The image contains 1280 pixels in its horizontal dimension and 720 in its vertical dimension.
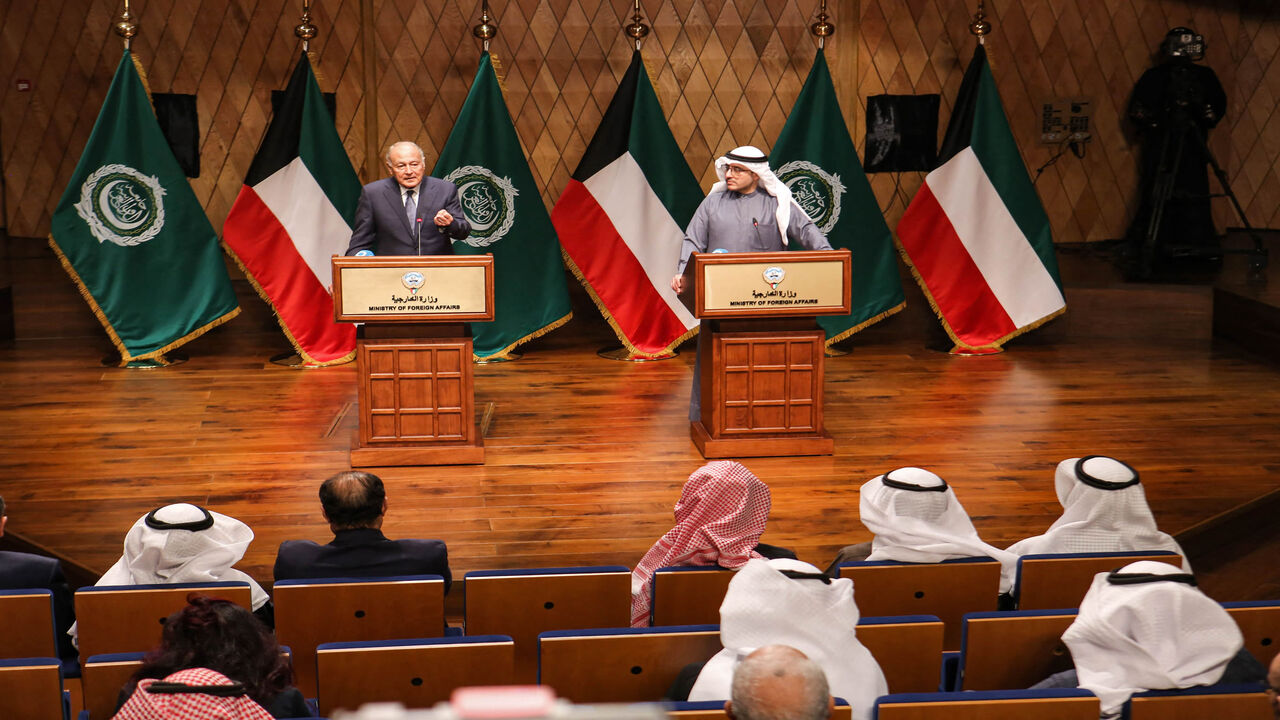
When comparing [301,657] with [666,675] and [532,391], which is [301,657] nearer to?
[666,675]

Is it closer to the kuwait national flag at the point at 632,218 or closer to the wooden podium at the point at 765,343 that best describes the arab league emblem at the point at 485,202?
the kuwait national flag at the point at 632,218

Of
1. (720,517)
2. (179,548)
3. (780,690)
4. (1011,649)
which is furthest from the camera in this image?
(720,517)

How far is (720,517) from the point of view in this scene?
3035 mm

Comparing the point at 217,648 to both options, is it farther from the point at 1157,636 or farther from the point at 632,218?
the point at 632,218

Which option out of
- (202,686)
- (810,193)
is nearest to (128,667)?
(202,686)

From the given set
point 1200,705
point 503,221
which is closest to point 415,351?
point 503,221

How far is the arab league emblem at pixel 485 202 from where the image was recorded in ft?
21.9

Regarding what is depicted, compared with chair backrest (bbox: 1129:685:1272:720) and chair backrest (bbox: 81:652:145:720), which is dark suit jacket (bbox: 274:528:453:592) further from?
chair backrest (bbox: 1129:685:1272:720)

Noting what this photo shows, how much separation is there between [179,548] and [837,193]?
15.1 ft

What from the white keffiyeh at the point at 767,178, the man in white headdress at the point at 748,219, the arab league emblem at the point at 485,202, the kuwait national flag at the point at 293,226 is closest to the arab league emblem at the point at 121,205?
the kuwait national flag at the point at 293,226

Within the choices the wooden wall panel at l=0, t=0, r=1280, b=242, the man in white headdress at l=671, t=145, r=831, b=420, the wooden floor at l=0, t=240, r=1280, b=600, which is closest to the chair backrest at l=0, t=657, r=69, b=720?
the wooden floor at l=0, t=240, r=1280, b=600

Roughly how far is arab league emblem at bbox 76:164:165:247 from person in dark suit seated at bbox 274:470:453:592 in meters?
3.96

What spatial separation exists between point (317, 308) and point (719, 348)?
2592 millimetres

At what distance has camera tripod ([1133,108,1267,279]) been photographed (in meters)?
7.50
